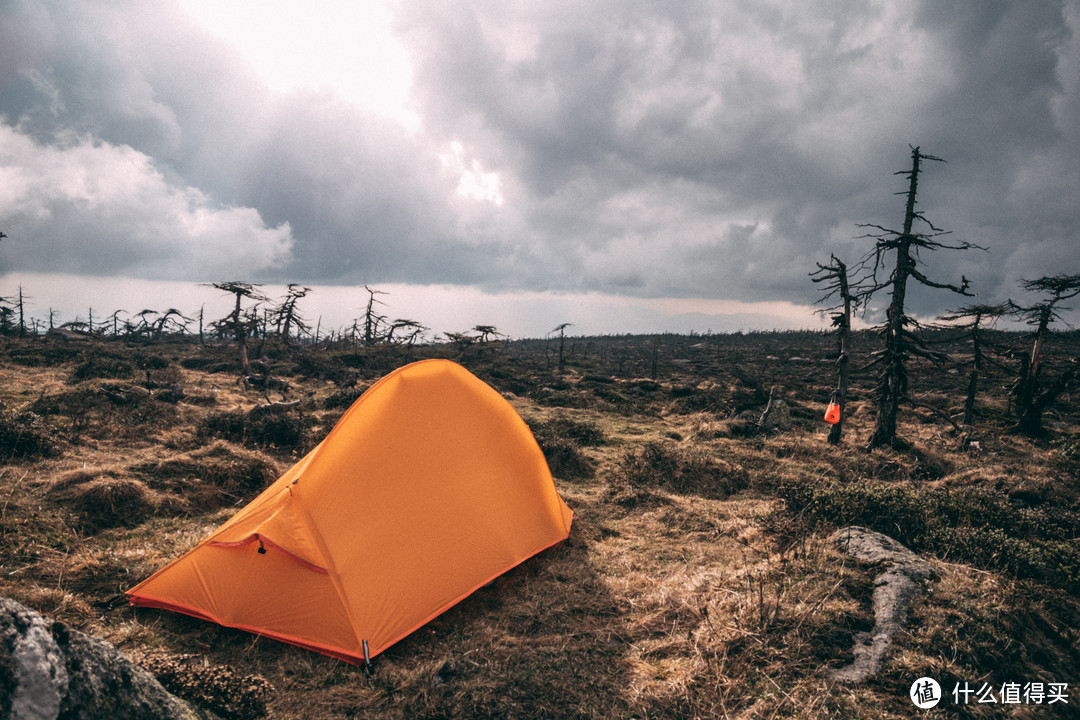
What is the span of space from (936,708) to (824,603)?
1.23 metres

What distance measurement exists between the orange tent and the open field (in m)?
0.26

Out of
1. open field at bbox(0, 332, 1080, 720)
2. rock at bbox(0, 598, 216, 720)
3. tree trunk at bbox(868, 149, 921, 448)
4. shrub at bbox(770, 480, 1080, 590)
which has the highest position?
tree trunk at bbox(868, 149, 921, 448)

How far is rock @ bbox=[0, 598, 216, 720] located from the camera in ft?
7.38

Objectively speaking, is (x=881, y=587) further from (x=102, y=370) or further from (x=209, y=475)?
(x=102, y=370)

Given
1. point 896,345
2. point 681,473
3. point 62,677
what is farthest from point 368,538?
point 896,345

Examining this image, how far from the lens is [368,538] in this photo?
512 centimetres

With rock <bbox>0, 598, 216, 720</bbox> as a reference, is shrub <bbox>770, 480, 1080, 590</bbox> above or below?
below

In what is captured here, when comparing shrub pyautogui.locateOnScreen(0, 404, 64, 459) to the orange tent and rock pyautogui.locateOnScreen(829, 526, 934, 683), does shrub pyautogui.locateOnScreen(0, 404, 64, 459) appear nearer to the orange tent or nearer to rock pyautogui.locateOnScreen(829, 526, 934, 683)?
the orange tent

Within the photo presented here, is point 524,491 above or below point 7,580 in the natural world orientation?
above

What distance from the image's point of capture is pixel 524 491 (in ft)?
22.6

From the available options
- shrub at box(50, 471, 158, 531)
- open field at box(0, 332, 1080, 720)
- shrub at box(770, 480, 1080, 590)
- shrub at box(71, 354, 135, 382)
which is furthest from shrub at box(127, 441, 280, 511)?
shrub at box(71, 354, 135, 382)

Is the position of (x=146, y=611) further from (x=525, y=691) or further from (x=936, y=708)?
(x=936, y=708)

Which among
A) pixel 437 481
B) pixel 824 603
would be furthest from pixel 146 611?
pixel 824 603

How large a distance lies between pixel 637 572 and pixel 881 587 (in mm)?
2932
